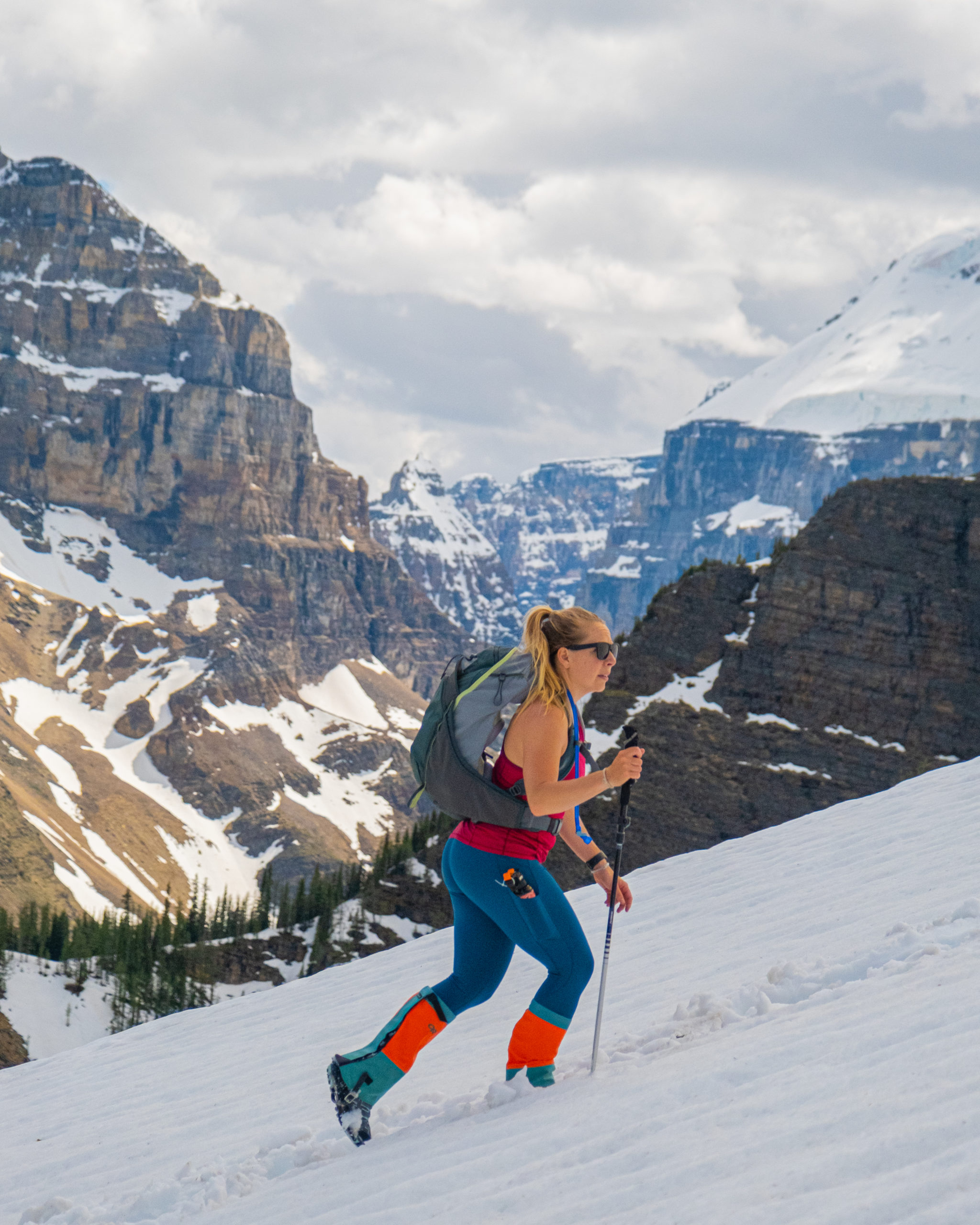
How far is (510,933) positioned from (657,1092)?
42.4 inches

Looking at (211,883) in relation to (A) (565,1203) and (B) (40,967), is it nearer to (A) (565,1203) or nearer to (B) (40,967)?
(B) (40,967)

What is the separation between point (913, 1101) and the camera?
456 cm

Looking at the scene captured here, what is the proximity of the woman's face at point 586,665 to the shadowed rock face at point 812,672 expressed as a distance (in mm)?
60199

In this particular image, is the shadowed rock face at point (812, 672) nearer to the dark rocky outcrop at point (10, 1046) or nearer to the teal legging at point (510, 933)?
the dark rocky outcrop at point (10, 1046)

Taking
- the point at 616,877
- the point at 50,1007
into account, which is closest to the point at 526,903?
the point at 616,877

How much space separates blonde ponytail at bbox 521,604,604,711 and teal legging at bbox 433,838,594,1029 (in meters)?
0.91

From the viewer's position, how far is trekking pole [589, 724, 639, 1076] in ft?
20.1

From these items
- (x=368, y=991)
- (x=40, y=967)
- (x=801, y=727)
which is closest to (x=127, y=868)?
(x=40, y=967)

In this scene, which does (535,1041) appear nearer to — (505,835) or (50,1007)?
(505,835)

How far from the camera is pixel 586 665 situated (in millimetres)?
6125

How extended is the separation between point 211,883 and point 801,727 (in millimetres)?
142787

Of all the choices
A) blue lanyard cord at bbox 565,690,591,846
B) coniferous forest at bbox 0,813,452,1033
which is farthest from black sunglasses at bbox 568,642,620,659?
coniferous forest at bbox 0,813,452,1033

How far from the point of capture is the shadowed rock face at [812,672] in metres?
70.2

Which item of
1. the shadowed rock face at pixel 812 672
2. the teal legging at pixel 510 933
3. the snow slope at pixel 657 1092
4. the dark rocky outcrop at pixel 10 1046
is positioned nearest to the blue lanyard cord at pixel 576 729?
the teal legging at pixel 510 933
